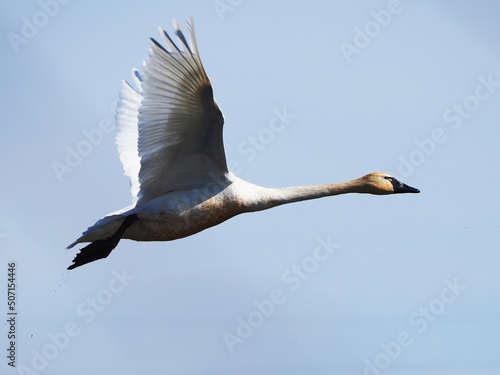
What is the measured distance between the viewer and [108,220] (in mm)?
10891

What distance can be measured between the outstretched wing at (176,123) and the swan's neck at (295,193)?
2.11 feet

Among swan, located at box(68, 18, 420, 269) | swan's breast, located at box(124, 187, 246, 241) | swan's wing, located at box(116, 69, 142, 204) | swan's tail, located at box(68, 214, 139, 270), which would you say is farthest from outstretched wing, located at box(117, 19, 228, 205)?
swan's wing, located at box(116, 69, 142, 204)

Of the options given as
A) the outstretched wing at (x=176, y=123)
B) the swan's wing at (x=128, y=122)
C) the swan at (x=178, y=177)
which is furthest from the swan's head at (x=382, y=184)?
the swan's wing at (x=128, y=122)

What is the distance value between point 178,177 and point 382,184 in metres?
3.29

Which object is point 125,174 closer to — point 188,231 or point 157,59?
point 188,231

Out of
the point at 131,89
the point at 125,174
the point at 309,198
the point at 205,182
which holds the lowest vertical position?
the point at 309,198

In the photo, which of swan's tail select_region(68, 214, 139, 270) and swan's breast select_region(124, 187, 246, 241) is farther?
swan's breast select_region(124, 187, 246, 241)

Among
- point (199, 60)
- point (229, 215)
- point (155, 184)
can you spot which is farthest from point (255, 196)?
point (199, 60)

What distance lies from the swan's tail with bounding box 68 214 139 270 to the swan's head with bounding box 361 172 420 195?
3694 mm

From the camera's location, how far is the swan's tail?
10.8m

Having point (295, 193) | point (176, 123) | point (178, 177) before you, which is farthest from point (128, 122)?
point (295, 193)

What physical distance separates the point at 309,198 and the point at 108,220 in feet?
9.43

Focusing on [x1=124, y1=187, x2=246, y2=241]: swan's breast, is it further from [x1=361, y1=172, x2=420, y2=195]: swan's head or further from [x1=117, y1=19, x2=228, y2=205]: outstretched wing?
[x1=361, y1=172, x2=420, y2=195]: swan's head

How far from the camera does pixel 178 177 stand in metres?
11.2
